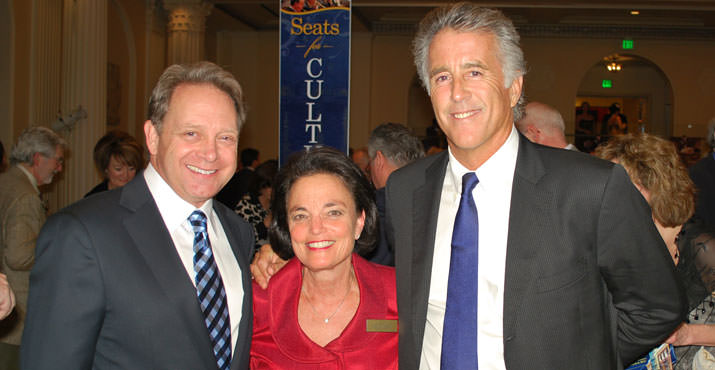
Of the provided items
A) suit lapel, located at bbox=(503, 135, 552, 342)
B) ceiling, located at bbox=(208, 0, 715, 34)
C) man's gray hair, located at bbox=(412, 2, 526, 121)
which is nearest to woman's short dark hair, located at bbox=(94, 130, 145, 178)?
man's gray hair, located at bbox=(412, 2, 526, 121)

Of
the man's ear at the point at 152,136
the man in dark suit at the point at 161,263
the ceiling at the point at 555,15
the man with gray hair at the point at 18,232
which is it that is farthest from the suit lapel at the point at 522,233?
the ceiling at the point at 555,15

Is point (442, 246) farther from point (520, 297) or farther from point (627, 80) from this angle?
point (627, 80)

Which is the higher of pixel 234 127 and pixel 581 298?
pixel 234 127

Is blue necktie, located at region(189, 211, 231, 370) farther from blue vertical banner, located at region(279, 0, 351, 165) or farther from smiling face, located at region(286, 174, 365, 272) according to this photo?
blue vertical banner, located at region(279, 0, 351, 165)

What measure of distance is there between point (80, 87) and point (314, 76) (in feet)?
15.6

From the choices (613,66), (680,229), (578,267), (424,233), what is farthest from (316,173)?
(613,66)

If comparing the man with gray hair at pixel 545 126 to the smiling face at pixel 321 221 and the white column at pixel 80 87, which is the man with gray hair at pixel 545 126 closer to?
the smiling face at pixel 321 221

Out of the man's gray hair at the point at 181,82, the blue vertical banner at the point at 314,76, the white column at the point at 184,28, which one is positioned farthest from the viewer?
the white column at the point at 184,28

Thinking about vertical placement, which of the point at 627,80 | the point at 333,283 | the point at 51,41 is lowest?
the point at 333,283

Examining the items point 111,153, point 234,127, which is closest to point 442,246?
point 234,127

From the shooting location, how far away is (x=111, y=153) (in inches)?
187

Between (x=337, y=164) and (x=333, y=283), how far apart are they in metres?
0.43

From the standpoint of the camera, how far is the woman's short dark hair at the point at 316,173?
88.4 inches

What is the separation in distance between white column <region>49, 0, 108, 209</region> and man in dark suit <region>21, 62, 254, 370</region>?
22.0ft
